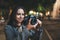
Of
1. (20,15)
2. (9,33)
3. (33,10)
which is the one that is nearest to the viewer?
(9,33)

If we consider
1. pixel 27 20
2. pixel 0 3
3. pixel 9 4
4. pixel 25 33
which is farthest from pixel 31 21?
pixel 0 3

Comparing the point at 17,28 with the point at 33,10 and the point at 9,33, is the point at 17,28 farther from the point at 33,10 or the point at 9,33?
the point at 33,10

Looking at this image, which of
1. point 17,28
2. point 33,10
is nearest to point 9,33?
point 17,28

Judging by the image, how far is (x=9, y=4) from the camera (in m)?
19.9

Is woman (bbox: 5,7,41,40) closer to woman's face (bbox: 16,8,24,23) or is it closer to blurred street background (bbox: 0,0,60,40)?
woman's face (bbox: 16,8,24,23)

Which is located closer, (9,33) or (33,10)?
(9,33)

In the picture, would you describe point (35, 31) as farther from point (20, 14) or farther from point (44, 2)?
point (44, 2)

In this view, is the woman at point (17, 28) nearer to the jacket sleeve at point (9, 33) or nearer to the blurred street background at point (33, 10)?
the jacket sleeve at point (9, 33)

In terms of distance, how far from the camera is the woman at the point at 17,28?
9.25 feet

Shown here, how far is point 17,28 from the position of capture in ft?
9.36

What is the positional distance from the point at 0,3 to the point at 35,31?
19147 mm

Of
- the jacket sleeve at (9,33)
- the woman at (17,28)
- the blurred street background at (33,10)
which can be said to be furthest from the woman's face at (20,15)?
the blurred street background at (33,10)

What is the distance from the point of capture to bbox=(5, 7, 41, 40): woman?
9.25ft

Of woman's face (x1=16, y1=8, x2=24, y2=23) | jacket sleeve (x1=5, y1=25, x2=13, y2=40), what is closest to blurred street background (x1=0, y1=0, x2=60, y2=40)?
woman's face (x1=16, y1=8, x2=24, y2=23)
